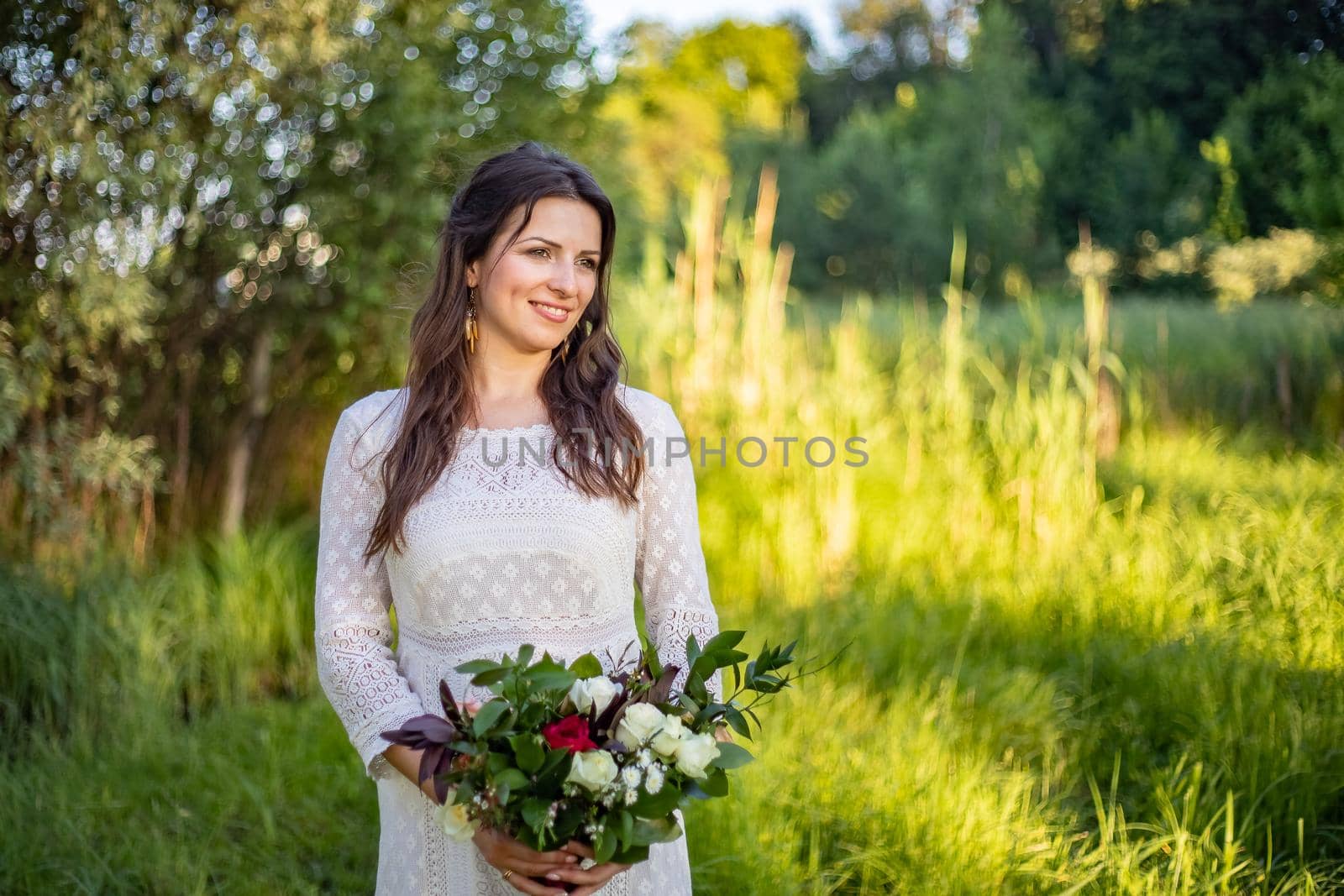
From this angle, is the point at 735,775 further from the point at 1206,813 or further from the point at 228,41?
the point at 228,41

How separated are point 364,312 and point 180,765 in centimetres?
242

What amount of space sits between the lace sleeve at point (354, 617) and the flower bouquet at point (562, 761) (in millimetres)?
288

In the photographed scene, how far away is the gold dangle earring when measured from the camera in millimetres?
1825

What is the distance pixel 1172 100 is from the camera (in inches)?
198

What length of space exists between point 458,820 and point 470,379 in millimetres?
779

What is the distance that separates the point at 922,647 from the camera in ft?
12.1

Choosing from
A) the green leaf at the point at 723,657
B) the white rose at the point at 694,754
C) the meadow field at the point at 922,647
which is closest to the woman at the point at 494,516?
the green leaf at the point at 723,657

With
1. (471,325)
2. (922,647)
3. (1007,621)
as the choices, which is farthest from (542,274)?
(1007,621)

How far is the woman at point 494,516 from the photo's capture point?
161 centimetres

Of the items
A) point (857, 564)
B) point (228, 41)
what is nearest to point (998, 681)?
point (857, 564)

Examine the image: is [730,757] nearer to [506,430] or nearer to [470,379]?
[506,430]

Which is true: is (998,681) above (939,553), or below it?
below

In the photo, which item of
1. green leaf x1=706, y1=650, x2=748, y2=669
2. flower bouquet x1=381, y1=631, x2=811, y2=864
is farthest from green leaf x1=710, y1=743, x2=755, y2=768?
green leaf x1=706, y1=650, x2=748, y2=669

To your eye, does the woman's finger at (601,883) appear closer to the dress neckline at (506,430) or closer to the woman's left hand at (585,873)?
the woman's left hand at (585,873)
